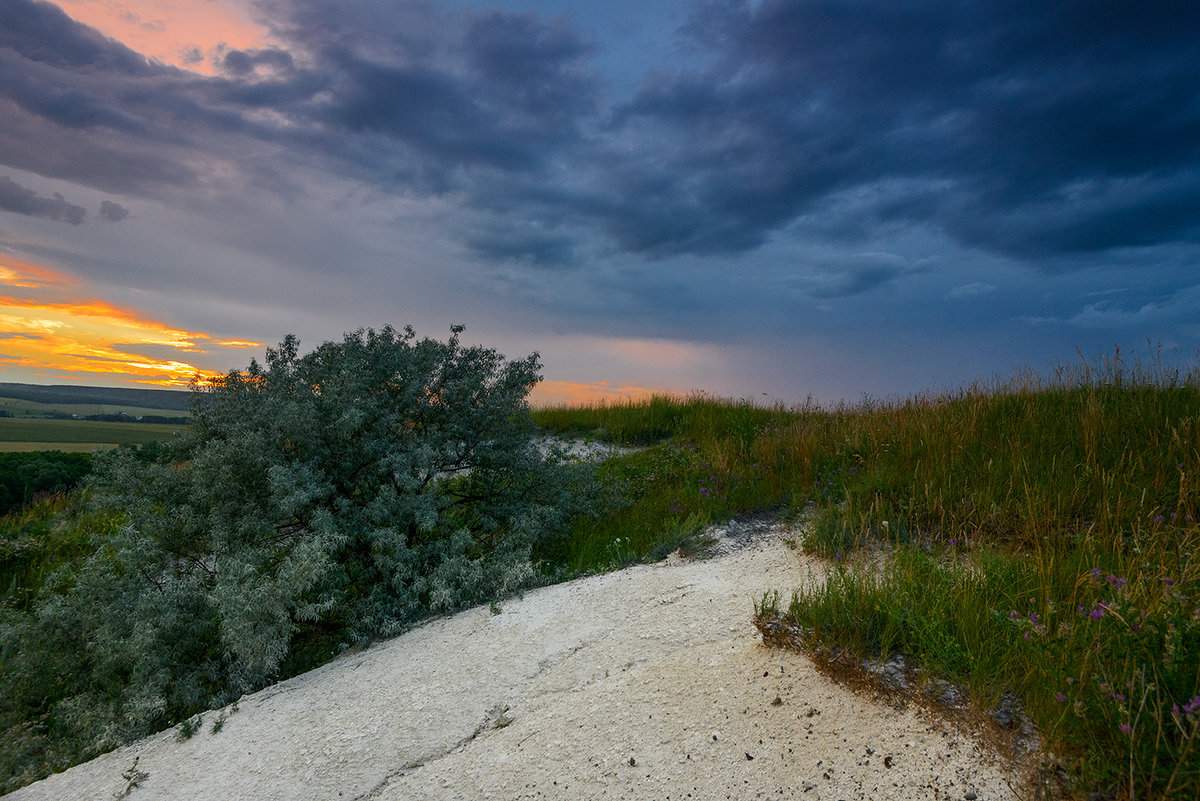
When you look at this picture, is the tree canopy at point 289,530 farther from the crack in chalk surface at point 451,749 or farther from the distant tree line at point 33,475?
the distant tree line at point 33,475

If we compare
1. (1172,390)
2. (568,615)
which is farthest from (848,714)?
(1172,390)

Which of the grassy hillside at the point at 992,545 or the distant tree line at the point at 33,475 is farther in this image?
the distant tree line at the point at 33,475

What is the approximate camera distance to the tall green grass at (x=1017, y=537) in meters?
2.57

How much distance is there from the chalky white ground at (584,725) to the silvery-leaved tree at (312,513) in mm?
596

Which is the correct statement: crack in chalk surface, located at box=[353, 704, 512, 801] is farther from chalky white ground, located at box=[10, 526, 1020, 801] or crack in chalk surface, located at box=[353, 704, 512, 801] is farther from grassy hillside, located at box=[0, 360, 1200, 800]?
grassy hillside, located at box=[0, 360, 1200, 800]

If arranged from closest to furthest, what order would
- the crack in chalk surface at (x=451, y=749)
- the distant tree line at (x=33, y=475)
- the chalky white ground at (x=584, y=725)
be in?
the chalky white ground at (x=584, y=725)
the crack in chalk surface at (x=451, y=749)
the distant tree line at (x=33, y=475)

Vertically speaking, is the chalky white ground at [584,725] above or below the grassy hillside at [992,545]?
below

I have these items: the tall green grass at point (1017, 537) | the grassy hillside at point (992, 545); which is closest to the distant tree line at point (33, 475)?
the grassy hillside at point (992, 545)

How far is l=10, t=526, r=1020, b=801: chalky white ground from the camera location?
9.45 ft

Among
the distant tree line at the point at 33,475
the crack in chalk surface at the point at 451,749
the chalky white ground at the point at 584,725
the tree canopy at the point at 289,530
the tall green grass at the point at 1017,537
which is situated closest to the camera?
the tall green grass at the point at 1017,537

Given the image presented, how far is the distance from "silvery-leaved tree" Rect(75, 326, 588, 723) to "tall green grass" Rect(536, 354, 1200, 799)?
4.14ft

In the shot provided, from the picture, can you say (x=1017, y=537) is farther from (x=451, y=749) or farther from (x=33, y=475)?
(x=33, y=475)

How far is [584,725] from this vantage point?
343cm

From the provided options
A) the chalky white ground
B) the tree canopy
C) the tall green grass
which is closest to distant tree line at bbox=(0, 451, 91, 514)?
the tree canopy
